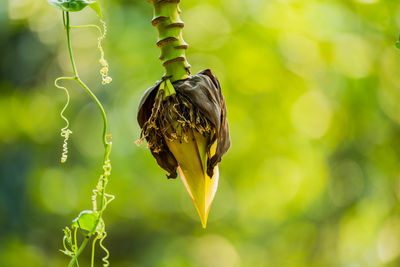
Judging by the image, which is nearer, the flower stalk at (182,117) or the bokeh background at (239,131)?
the flower stalk at (182,117)

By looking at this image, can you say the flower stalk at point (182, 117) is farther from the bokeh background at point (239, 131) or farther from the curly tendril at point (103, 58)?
the bokeh background at point (239, 131)

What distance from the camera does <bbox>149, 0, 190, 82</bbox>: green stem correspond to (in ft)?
1.70

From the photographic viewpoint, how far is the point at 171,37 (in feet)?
1.71

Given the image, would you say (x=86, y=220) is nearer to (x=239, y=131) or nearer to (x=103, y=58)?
(x=103, y=58)

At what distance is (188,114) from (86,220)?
0.55 ft

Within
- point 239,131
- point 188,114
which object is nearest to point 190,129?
point 188,114

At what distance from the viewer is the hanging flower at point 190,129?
53 cm

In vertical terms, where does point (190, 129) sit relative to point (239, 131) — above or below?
below

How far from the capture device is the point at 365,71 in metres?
3.04

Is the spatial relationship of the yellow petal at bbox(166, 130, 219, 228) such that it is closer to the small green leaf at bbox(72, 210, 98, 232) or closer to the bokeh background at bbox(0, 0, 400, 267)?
the small green leaf at bbox(72, 210, 98, 232)

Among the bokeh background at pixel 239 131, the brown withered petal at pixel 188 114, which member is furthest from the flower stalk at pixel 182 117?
the bokeh background at pixel 239 131

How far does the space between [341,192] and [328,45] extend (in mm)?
992

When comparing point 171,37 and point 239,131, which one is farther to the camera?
point 239,131

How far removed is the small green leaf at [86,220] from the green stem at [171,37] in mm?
171
